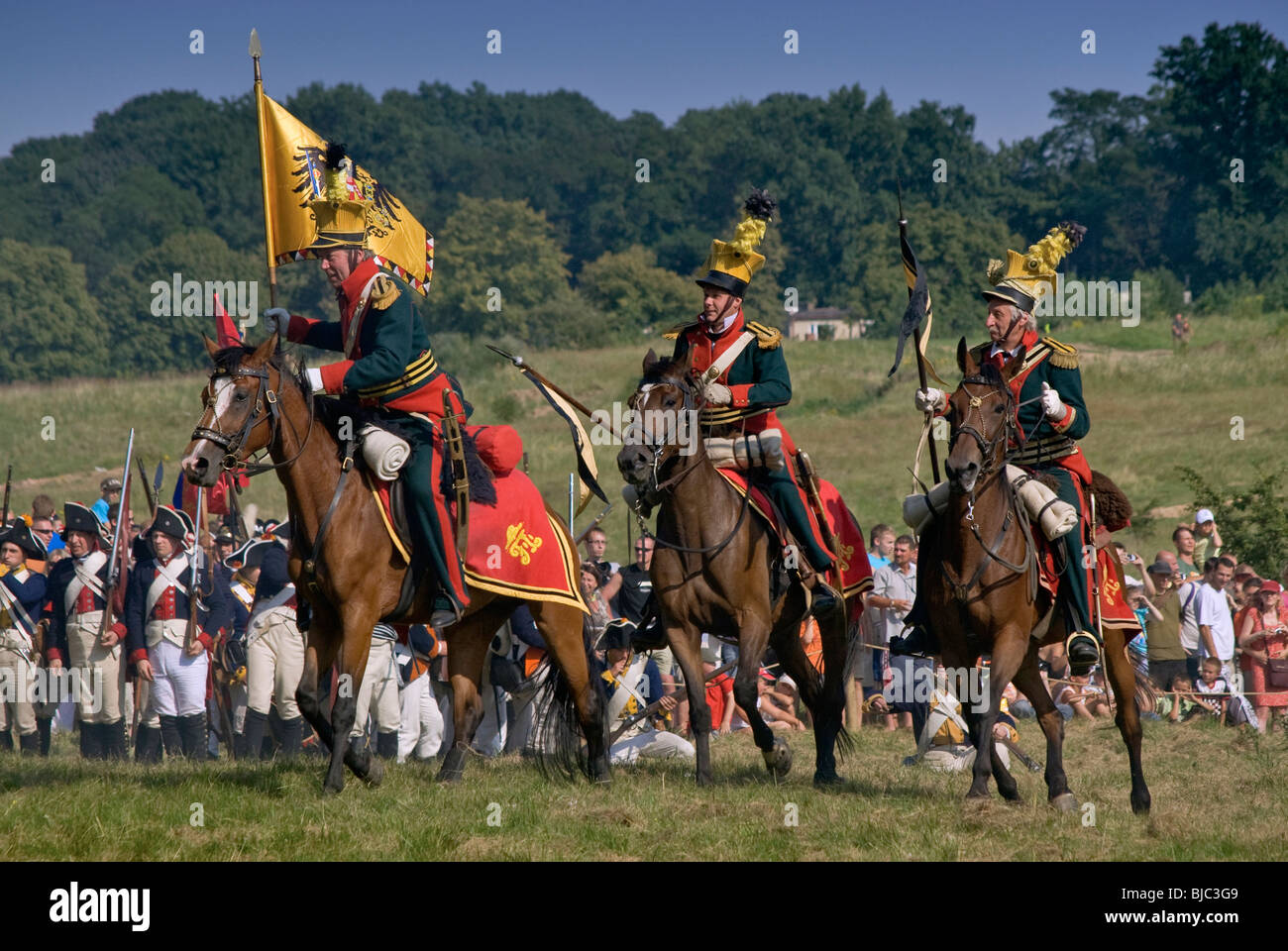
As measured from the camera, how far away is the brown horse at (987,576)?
34.5ft

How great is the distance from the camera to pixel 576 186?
5049 inches

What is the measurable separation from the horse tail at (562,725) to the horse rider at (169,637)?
4446 mm

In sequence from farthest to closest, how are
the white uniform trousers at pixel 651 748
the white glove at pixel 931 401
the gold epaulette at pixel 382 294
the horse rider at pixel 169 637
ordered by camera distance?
the horse rider at pixel 169 637 < the white uniform trousers at pixel 651 748 < the gold epaulette at pixel 382 294 < the white glove at pixel 931 401

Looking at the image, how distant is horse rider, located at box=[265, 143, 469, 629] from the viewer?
36.2ft

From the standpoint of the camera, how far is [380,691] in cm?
1564

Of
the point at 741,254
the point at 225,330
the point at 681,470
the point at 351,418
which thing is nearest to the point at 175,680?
the point at 225,330

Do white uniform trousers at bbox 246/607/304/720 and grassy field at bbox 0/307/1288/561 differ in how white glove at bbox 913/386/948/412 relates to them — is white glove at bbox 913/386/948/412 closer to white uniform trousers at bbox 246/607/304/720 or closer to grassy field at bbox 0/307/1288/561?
white uniform trousers at bbox 246/607/304/720

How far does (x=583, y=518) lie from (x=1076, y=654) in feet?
90.4

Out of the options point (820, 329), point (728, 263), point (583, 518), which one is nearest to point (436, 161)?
point (820, 329)

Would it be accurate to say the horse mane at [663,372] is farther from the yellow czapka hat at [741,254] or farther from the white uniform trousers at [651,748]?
the white uniform trousers at [651,748]

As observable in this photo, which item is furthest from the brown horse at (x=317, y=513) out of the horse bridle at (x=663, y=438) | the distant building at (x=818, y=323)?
the distant building at (x=818, y=323)

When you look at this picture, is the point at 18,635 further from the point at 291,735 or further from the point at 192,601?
the point at 291,735

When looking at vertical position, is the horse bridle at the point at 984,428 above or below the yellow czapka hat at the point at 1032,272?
below
